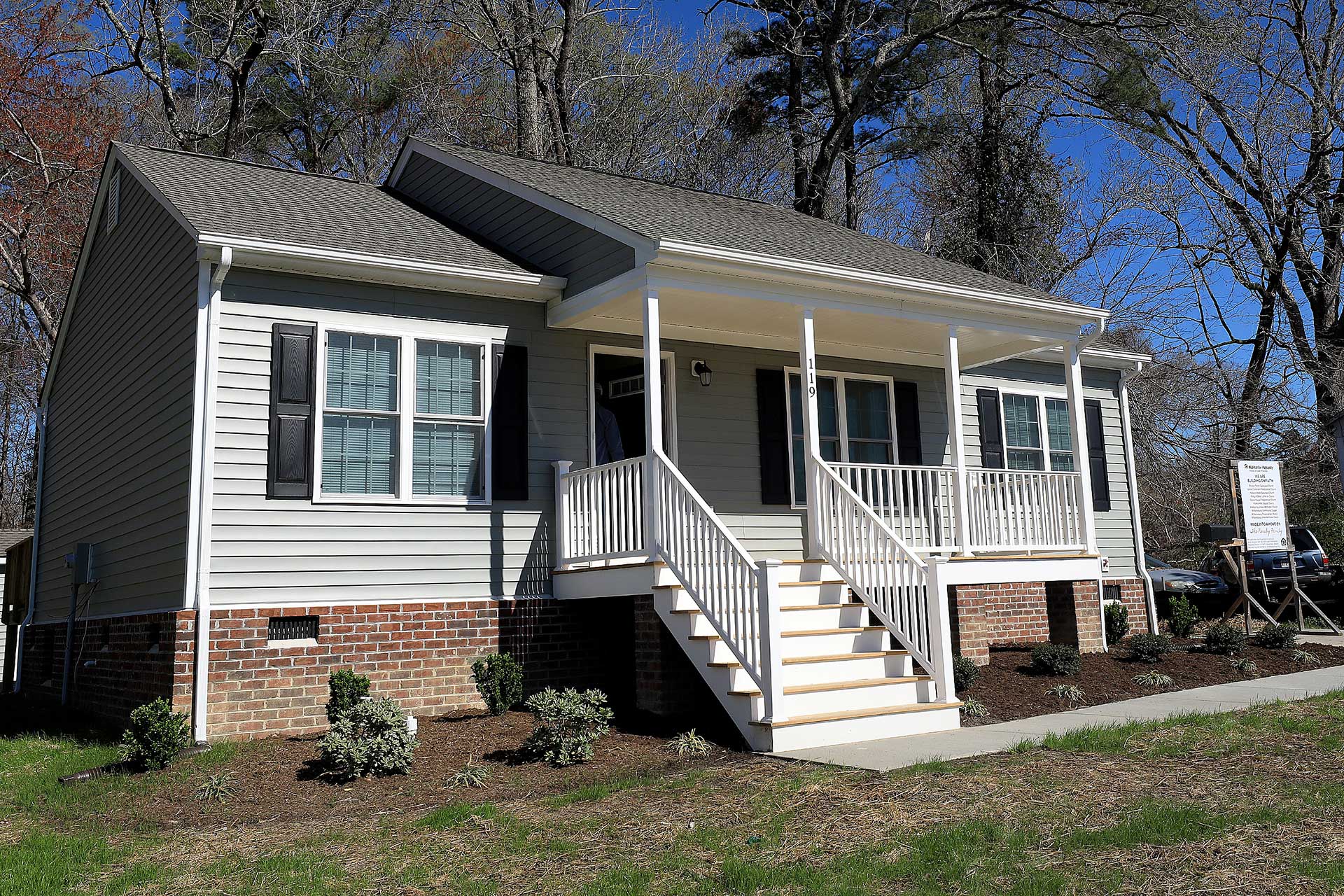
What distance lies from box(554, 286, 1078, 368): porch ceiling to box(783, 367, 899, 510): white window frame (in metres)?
0.22

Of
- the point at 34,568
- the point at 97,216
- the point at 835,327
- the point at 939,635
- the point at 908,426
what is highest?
the point at 97,216

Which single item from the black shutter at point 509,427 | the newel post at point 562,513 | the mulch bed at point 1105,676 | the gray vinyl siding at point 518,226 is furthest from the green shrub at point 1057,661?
the gray vinyl siding at point 518,226

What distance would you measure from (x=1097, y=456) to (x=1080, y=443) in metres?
3.55

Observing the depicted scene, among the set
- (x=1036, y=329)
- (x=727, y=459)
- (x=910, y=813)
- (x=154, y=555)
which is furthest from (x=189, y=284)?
(x=1036, y=329)

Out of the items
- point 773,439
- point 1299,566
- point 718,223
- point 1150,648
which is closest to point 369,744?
point 773,439

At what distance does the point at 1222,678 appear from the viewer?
10.4 m

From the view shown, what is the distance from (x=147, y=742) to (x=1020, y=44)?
18.9 metres

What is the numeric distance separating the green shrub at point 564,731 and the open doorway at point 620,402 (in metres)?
3.08

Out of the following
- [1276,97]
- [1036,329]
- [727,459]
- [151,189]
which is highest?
[1276,97]

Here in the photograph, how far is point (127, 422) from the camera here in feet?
34.8

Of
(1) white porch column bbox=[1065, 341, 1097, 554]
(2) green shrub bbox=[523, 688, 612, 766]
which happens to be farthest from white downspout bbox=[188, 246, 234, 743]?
(1) white porch column bbox=[1065, 341, 1097, 554]

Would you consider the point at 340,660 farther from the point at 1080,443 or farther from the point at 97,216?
the point at 1080,443

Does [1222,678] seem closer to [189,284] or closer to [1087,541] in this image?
[1087,541]

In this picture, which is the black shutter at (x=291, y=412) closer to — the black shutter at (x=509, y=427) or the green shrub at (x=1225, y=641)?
the black shutter at (x=509, y=427)
